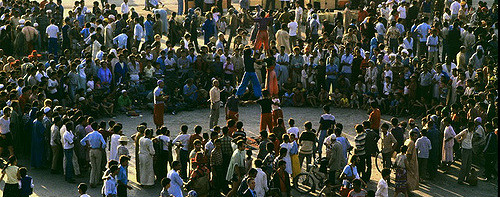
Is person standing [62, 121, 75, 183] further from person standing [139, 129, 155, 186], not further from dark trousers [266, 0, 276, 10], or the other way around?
dark trousers [266, 0, 276, 10]

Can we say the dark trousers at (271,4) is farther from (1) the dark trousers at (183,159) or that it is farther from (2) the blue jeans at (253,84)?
(1) the dark trousers at (183,159)

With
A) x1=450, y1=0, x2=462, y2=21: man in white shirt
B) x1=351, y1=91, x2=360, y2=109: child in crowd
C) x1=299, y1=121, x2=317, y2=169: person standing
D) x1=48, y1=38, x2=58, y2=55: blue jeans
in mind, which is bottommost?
x1=299, y1=121, x2=317, y2=169: person standing

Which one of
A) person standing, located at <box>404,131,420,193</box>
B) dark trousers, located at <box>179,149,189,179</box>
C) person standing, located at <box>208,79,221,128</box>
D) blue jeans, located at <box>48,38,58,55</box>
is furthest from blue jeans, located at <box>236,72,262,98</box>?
blue jeans, located at <box>48,38,58,55</box>

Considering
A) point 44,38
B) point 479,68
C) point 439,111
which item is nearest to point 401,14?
point 479,68

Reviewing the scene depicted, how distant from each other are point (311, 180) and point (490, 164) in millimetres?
4118

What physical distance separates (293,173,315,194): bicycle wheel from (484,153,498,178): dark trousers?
4.03 metres

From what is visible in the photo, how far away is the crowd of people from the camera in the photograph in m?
18.7

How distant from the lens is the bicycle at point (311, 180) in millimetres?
18953

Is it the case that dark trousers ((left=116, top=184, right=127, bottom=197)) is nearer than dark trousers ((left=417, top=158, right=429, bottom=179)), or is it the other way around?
dark trousers ((left=116, top=184, right=127, bottom=197))

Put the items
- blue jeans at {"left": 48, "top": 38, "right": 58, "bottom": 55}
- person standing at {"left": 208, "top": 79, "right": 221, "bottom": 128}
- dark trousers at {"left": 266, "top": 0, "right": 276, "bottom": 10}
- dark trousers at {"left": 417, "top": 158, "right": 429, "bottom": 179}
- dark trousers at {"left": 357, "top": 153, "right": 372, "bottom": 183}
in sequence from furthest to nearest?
1. dark trousers at {"left": 266, "top": 0, "right": 276, "bottom": 10}
2. blue jeans at {"left": 48, "top": 38, "right": 58, "bottom": 55}
3. person standing at {"left": 208, "top": 79, "right": 221, "bottom": 128}
4. dark trousers at {"left": 417, "top": 158, "right": 429, "bottom": 179}
5. dark trousers at {"left": 357, "top": 153, "right": 372, "bottom": 183}

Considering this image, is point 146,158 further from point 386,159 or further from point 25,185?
point 386,159

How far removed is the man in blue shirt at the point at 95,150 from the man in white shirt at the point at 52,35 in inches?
416

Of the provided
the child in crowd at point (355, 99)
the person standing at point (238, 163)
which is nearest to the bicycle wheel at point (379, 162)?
the person standing at point (238, 163)

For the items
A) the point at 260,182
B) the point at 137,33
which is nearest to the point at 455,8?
the point at 137,33
